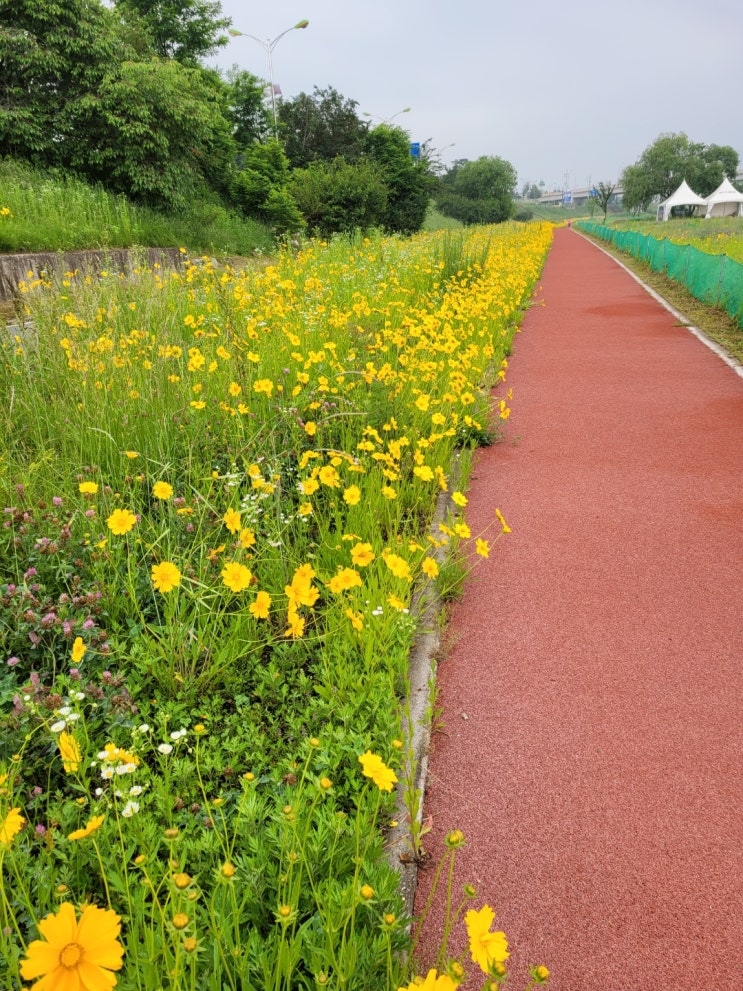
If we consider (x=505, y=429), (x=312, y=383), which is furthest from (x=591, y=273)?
(x=312, y=383)

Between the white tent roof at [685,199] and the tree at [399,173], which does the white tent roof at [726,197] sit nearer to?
the white tent roof at [685,199]

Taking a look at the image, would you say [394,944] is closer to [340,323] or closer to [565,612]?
[565,612]

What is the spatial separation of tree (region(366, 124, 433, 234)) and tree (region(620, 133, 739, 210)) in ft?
167

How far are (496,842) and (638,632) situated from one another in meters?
1.33

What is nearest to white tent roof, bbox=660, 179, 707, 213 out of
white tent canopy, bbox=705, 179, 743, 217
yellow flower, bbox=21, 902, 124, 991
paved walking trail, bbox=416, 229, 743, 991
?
white tent canopy, bbox=705, 179, 743, 217

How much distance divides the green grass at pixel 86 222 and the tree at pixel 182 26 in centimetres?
1088

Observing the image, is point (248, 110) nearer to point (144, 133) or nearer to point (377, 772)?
point (144, 133)

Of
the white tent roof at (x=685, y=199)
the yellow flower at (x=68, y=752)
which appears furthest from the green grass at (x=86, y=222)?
the white tent roof at (x=685, y=199)

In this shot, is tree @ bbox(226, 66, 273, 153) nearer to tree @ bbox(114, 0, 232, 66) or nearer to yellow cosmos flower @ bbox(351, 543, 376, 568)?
tree @ bbox(114, 0, 232, 66)

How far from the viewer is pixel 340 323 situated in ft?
16.0

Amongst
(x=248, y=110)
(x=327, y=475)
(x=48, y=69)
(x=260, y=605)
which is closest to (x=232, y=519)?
(x=260, y=605)

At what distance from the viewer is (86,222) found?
29.3 feet

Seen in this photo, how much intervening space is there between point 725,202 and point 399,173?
40793 millimetres

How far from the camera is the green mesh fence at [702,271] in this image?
894cm
